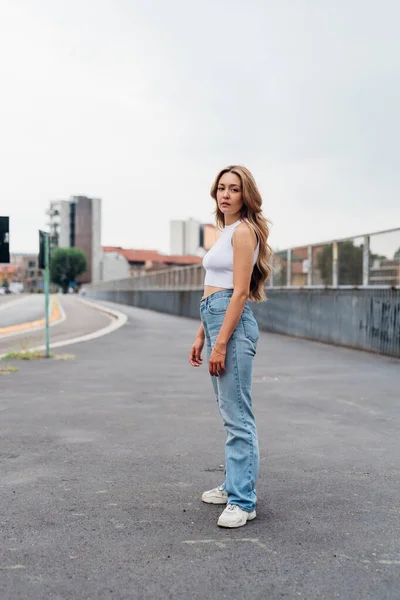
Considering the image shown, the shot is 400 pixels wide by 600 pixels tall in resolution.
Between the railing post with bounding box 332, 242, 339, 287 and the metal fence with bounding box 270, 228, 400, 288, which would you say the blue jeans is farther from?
the railing post with bounding box 332, 242, 339, 287

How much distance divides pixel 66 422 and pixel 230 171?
3.34m

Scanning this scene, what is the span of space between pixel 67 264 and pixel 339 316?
428 ft

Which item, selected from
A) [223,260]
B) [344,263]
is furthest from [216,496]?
[344,263]

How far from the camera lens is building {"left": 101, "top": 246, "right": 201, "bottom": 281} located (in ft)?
521

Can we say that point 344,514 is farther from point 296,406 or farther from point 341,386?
point 341,386

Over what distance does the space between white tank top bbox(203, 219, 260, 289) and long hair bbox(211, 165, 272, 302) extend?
6 cm

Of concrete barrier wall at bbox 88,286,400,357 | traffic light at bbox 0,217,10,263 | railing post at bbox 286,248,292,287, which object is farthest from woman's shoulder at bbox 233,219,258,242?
railing post at bbox 286,248,292,287

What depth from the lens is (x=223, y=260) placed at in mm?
3492

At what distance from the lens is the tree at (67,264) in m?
141

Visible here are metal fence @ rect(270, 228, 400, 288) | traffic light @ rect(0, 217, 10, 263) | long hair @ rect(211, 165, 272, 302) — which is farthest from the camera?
metal fence @ rect(270, 228, 400, 288)

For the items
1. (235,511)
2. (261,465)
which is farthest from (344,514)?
(261,465)

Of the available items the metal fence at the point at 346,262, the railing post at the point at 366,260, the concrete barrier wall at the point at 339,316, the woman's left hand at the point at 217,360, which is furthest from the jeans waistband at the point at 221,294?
the railing post at the point at 366,260

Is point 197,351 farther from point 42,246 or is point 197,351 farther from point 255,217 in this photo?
point 42,246

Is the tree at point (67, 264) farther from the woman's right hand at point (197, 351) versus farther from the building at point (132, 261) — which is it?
the woman's right hand at point (197, 351)
